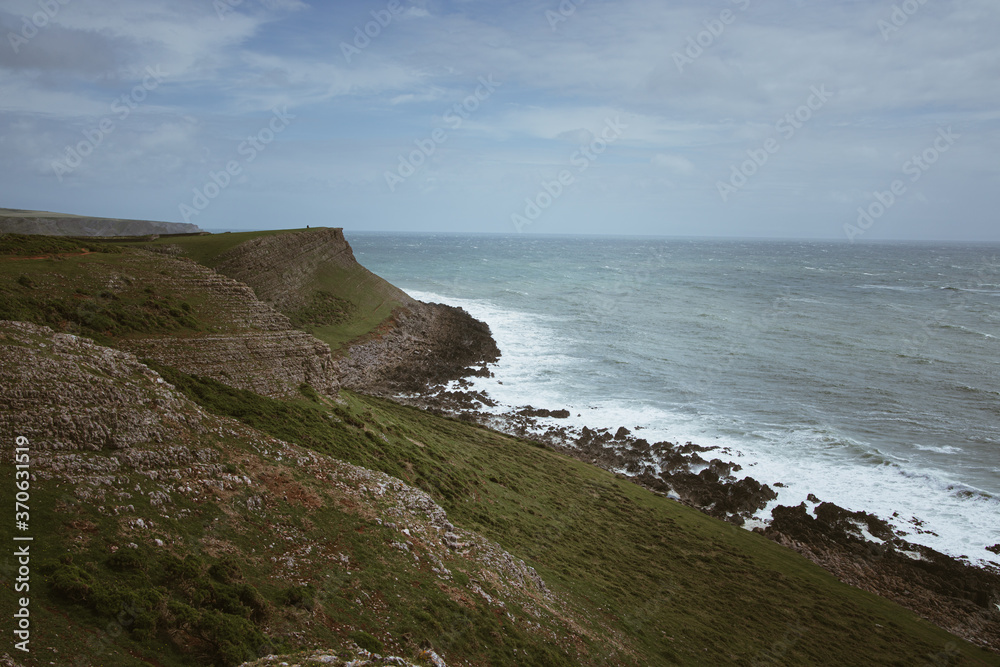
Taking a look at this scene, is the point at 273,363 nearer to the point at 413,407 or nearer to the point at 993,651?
the point at 413,407

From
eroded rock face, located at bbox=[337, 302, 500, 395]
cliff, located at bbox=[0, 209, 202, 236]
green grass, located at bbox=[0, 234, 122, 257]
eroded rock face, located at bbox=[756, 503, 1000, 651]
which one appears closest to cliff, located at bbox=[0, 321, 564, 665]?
green grass, located at bbox=[0, 234, 122, 257]

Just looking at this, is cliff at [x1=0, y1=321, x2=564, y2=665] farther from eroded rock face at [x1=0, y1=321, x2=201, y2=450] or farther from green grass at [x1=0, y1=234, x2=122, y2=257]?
green grass at [x1=0, y1=234, x2=122, y2=257]

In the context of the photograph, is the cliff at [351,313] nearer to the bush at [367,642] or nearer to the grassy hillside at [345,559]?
the grassy hillside at [345,559]

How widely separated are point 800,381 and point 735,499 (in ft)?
64.3

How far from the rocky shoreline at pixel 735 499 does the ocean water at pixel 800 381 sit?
1.20 meters

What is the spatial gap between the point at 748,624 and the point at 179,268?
967 inches

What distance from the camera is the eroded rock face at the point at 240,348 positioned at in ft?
60.6

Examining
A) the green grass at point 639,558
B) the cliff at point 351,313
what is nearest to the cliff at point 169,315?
the green grass at point 639,558

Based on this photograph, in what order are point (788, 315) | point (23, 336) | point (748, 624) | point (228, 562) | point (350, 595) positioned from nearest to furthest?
point (228, 562)
point (350, 595)
point (23, 336)
point (748, 624)
point (788, 315)

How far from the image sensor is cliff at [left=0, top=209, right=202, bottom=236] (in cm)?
4191

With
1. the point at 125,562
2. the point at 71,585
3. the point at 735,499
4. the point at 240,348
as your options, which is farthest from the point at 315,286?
the point at 71,585

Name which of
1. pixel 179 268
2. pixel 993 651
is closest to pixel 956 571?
pixel 993 651

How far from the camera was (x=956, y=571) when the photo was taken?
69.0 ft

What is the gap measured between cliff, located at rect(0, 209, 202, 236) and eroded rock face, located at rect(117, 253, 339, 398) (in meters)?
19.5
